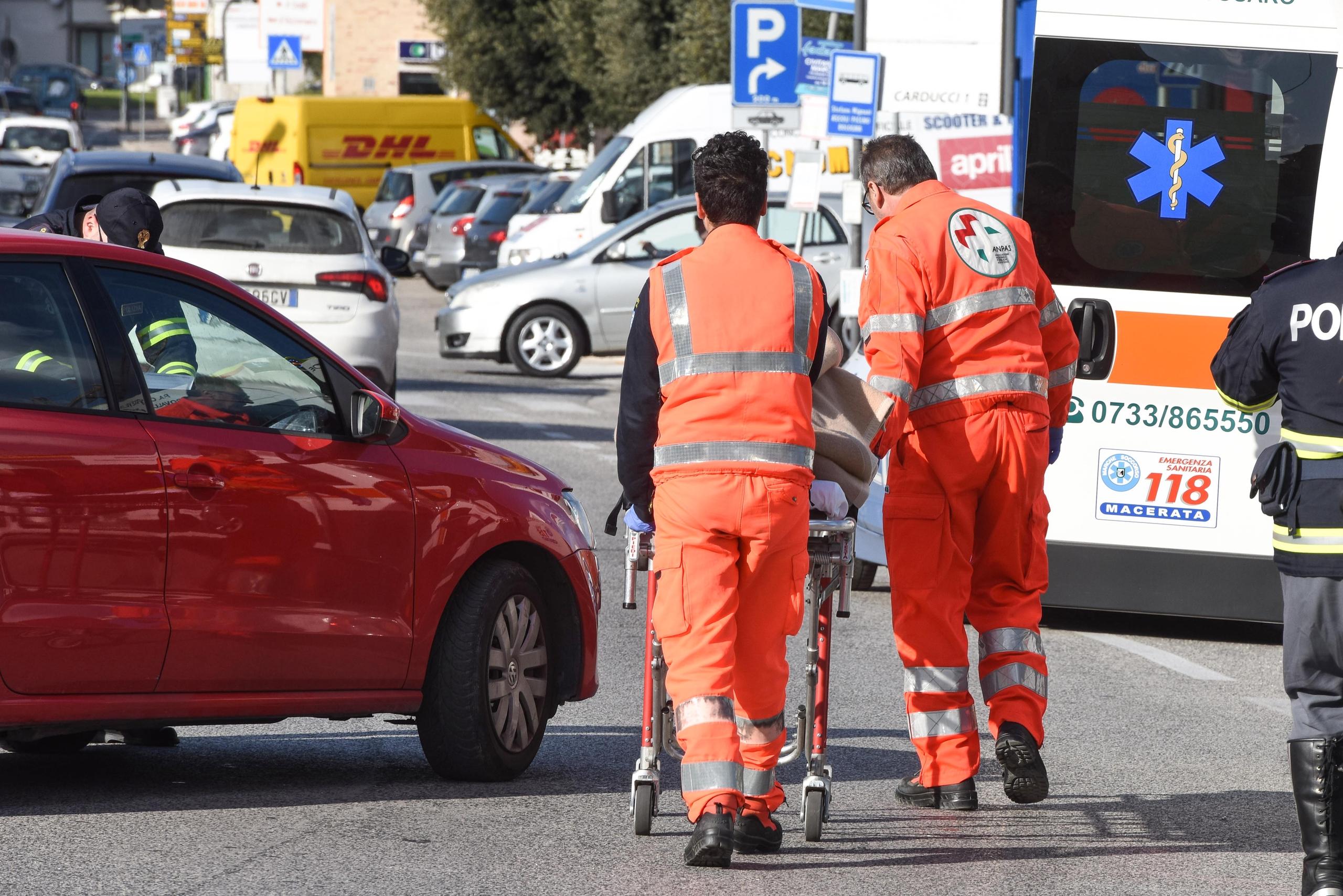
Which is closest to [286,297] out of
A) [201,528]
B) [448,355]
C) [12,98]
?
[448,355]

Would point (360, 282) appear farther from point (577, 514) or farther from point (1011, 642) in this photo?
point (1011, 642)

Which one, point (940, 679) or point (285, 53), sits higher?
point (285, 53)

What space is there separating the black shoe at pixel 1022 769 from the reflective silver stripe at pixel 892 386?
3.36ft

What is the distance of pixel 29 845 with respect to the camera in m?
5.48

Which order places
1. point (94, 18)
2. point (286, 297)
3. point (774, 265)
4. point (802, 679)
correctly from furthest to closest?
point (94, 18)
point (286, 297)
point (802, 679)
point (774, 265)

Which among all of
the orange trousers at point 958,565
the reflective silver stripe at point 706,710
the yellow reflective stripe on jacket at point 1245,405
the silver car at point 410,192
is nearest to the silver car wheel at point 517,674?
the orange trousers at point 958,565

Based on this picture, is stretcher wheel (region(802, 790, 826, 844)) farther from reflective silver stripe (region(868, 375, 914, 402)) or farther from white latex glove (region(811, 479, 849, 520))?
reflective silver stripe (region(868, 375, 914, 402))

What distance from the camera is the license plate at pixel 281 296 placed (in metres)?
14.7

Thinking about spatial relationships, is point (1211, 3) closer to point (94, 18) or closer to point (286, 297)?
point (286, 297)

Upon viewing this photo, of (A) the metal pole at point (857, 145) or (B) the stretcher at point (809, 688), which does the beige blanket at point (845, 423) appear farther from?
(A) the metal pole at point (857, 145)

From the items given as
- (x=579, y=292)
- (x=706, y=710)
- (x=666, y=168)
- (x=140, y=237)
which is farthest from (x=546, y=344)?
(x=706, y=710)

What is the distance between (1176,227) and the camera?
367 inches

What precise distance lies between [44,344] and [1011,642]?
2.85 meters

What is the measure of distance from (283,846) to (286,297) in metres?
9.56
